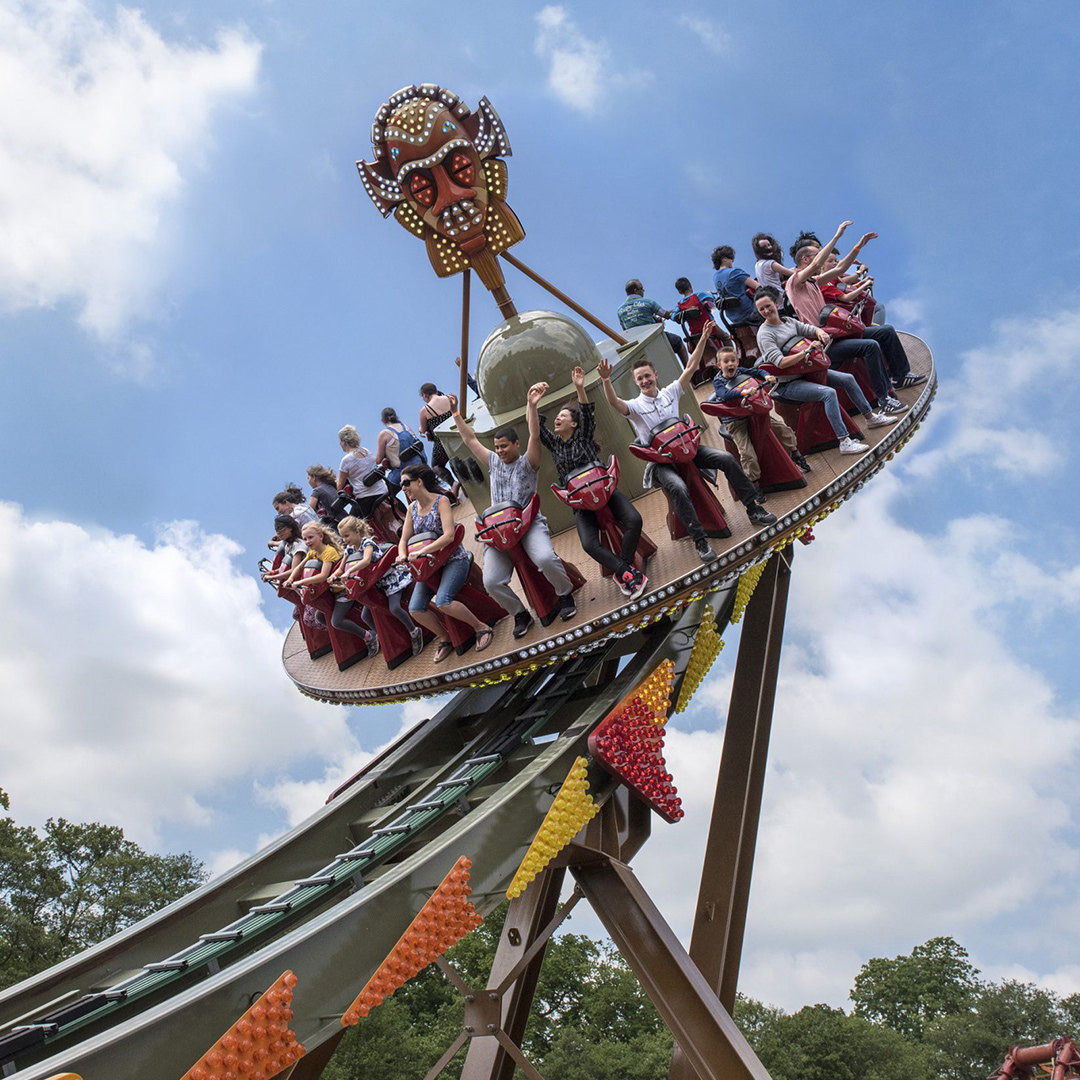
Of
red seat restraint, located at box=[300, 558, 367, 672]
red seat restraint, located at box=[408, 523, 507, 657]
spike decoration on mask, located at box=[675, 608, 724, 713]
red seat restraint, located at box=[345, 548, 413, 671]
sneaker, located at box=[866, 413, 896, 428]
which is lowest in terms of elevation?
spike decoration on mask, located at box=[675, 608, 724, 713]

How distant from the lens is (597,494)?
762 cm

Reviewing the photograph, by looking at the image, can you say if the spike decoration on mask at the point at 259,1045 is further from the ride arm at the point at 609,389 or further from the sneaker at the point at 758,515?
the sneaker at the point at 758,515

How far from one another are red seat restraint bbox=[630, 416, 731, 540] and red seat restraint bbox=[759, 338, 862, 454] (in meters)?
1.19

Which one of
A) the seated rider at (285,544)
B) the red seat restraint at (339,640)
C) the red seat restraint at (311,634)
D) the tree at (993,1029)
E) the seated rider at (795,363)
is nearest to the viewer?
the seated rider at (795,363)

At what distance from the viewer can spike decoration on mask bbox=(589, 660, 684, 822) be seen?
7.48 meters

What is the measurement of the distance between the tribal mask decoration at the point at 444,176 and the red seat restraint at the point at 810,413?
2.86 m

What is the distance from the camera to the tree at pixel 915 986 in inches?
1198

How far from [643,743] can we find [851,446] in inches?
109

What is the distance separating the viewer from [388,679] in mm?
9062

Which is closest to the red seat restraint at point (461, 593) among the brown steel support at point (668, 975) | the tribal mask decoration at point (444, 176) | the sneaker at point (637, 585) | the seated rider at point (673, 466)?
the sneaker at point (637, 585)

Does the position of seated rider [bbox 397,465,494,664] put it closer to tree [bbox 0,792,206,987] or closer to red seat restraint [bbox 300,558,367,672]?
red seat restraint [bbox 300,558,367,672]

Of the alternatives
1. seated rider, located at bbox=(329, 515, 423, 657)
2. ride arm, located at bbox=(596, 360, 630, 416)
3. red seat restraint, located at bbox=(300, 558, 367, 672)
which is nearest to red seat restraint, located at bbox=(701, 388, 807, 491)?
ride arm, located at bbox=(596, 360, 630, 416)

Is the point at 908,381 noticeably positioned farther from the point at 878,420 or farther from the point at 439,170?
the point at 439,170

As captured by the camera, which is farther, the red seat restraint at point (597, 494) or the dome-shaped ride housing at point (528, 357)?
the dome-shaped ride housing at point (528, 357)
